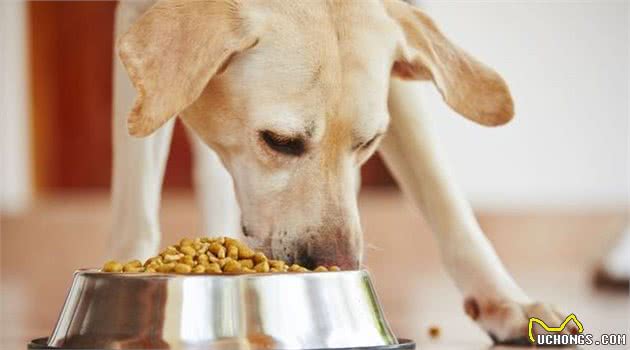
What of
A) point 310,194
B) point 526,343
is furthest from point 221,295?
point 526,343

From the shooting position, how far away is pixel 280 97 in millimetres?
1776

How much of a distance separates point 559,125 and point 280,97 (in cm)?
408

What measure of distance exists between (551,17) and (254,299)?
13.2 feet

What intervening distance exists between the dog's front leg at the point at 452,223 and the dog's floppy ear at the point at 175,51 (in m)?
0.34

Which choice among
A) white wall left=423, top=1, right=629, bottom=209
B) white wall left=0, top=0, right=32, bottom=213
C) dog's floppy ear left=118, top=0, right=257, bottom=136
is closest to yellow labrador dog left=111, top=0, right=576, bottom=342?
dog's floppy ear left=118, top=0, right=257, bottom=136

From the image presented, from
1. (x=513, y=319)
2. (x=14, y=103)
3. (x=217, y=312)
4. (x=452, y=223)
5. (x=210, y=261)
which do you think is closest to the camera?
(x=217, y=312)

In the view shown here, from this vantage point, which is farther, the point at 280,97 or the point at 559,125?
the point at 559,125

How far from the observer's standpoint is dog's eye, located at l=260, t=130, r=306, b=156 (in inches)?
69.7

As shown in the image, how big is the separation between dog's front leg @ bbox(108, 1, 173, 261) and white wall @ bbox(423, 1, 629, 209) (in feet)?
10.6

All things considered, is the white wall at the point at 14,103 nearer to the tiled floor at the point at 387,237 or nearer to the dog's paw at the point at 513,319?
the tiled floor at the point at 387,237

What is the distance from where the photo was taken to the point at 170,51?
1736 mm

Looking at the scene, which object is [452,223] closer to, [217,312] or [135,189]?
[135,189]

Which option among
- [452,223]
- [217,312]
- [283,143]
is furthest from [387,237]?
[217,312]

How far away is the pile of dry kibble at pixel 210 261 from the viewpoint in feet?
5.26
